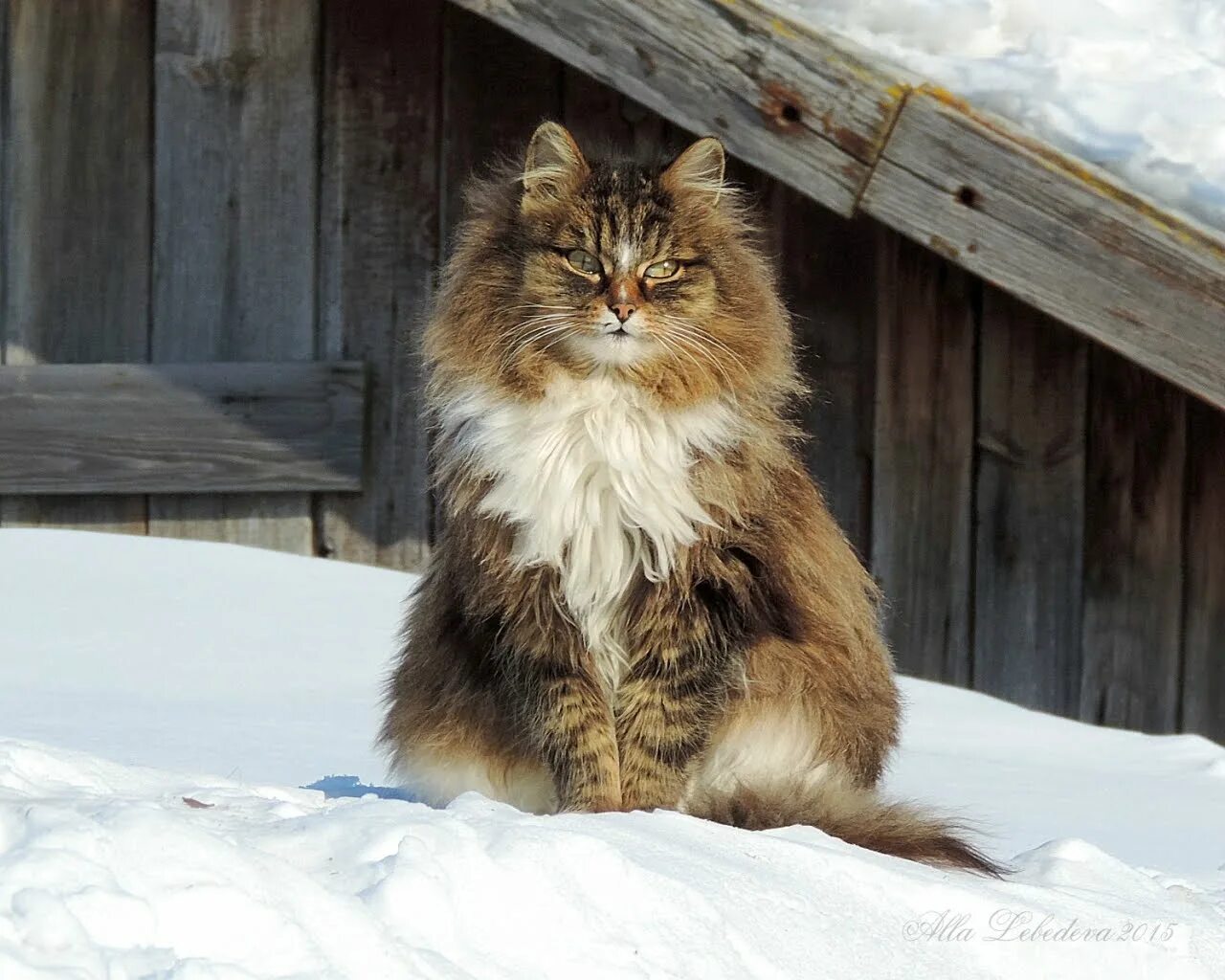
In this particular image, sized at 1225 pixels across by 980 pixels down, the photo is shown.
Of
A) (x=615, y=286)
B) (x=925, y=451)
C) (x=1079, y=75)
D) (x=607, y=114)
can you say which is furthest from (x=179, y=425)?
(x=1079, y=75)

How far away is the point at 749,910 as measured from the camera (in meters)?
2.28

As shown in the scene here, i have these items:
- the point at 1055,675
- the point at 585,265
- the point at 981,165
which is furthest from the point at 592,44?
the point at 1055,675

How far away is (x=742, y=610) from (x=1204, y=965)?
0.99 metres

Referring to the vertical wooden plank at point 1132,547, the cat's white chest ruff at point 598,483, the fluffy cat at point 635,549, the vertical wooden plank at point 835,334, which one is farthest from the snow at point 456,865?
the vertical wooden plank at point 835,334

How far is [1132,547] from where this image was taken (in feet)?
16.9

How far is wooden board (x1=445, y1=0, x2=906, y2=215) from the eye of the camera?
4105 millimetres

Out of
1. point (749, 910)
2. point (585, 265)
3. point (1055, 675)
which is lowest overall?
point (1055, 675)

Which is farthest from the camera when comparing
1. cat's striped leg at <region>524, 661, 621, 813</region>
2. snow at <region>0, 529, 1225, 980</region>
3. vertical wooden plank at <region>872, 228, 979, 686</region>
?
vertical wooden plank at <region>872, 228, 979, 686</region>

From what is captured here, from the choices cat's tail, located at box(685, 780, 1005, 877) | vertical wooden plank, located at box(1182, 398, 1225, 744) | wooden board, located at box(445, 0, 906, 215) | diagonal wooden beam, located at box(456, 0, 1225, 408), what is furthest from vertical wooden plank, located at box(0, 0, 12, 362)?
vertical wooden plank, located at box(1182, 398, 1225, 744)

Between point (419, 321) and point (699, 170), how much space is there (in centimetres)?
215

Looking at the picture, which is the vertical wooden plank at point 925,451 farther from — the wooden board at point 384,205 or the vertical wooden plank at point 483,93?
the wooden board at point 384,205

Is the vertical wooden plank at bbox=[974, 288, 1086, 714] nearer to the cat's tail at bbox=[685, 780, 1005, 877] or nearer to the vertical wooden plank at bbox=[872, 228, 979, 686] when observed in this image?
the vertical wooden plank at bbox=[872, 228, 979, 686]

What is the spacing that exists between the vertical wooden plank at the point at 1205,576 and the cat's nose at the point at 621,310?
2617 mm

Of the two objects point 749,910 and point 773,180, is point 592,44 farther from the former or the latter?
point 749,910
